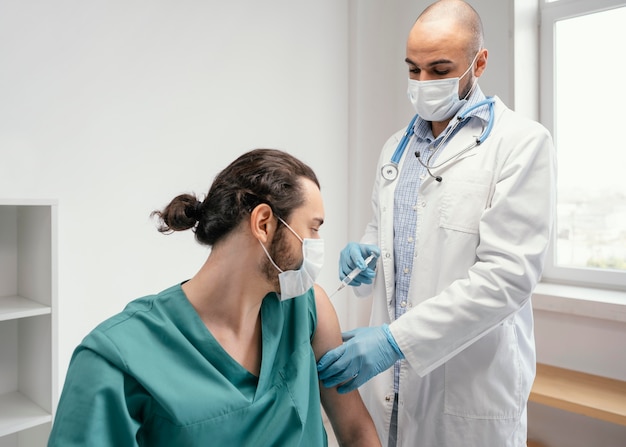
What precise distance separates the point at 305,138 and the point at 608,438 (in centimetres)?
189

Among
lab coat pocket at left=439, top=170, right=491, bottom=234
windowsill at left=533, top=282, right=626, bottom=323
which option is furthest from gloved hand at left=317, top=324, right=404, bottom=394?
windowsill at left=533, top=282, right=626, bottom=323

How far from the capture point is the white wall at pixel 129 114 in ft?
5.55

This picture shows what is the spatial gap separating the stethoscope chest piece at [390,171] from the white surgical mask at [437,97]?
0.17 m

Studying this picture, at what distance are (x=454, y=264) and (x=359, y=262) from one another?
0.27m

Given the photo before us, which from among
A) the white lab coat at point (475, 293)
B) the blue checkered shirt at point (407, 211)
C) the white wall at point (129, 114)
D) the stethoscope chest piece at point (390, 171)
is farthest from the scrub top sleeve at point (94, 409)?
the white wall at point (129, 114)

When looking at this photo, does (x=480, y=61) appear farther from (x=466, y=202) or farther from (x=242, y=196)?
(x=242, y=196)

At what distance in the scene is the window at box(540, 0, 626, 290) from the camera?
233 centimetres

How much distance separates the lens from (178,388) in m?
0.91

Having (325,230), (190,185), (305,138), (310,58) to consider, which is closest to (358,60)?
(310,58)

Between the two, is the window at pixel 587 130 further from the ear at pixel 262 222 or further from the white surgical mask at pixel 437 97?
the ear at pixel 262 222

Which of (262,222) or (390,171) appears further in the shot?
(390,171)

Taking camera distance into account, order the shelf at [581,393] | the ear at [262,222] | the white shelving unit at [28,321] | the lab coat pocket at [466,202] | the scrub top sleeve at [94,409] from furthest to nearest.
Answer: the shelf at [581,393]
the white shelving unit at [28,321]
the lab coat pocket at [466,202]
the ear at [262,222]
the scrub top sleeve at [94,409]

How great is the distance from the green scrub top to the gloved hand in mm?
67

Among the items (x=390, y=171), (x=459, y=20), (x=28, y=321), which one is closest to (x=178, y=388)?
(x=390, y=171)
